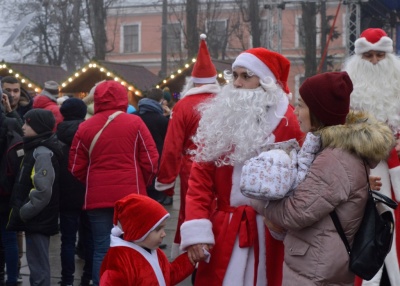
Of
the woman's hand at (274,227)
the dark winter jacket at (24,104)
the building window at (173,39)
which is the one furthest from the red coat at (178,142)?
the building window at (173,39)

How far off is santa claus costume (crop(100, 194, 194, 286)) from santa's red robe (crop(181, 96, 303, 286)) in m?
0.21

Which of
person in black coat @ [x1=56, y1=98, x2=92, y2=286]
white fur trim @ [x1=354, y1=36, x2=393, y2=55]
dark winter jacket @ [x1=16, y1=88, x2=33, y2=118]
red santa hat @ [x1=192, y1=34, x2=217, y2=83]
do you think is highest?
white fur trim @ [x1=354, y1=36, x2=393, y2=55]

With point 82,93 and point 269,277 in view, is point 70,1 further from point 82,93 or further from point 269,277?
point 269,277

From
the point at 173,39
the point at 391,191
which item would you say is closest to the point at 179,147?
the point at 391,191

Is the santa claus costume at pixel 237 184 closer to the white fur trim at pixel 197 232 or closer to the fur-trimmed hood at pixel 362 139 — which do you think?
the white fur trim at pixel 197 232

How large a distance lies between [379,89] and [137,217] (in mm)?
2153

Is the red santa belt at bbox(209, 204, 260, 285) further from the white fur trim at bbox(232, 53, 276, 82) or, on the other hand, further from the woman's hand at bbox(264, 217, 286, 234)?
the white fur trim at bbox(232, 53, 276, 82)

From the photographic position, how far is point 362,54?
18.9ft

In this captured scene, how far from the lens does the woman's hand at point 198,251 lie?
4.15 m

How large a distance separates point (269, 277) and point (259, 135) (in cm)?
79

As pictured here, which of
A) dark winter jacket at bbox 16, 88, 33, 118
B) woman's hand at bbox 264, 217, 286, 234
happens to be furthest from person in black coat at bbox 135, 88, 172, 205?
woman's hand at bbox 264, 217, 286, 234

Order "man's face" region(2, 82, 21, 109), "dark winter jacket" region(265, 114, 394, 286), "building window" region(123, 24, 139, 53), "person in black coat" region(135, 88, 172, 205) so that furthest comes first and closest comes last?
"building window" region(123, 24, 139, 53) → "person in black coat" region(135, 88, 172, 205) → "man's face" region(2, 82, 21, 109) → "dark winter jacket" region(265, 114, 394, 286)

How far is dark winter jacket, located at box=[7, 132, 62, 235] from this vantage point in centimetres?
620

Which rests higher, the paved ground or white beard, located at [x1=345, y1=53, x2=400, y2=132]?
white beard, located at [x1=345, y1=53, x2=400, y2=132]
